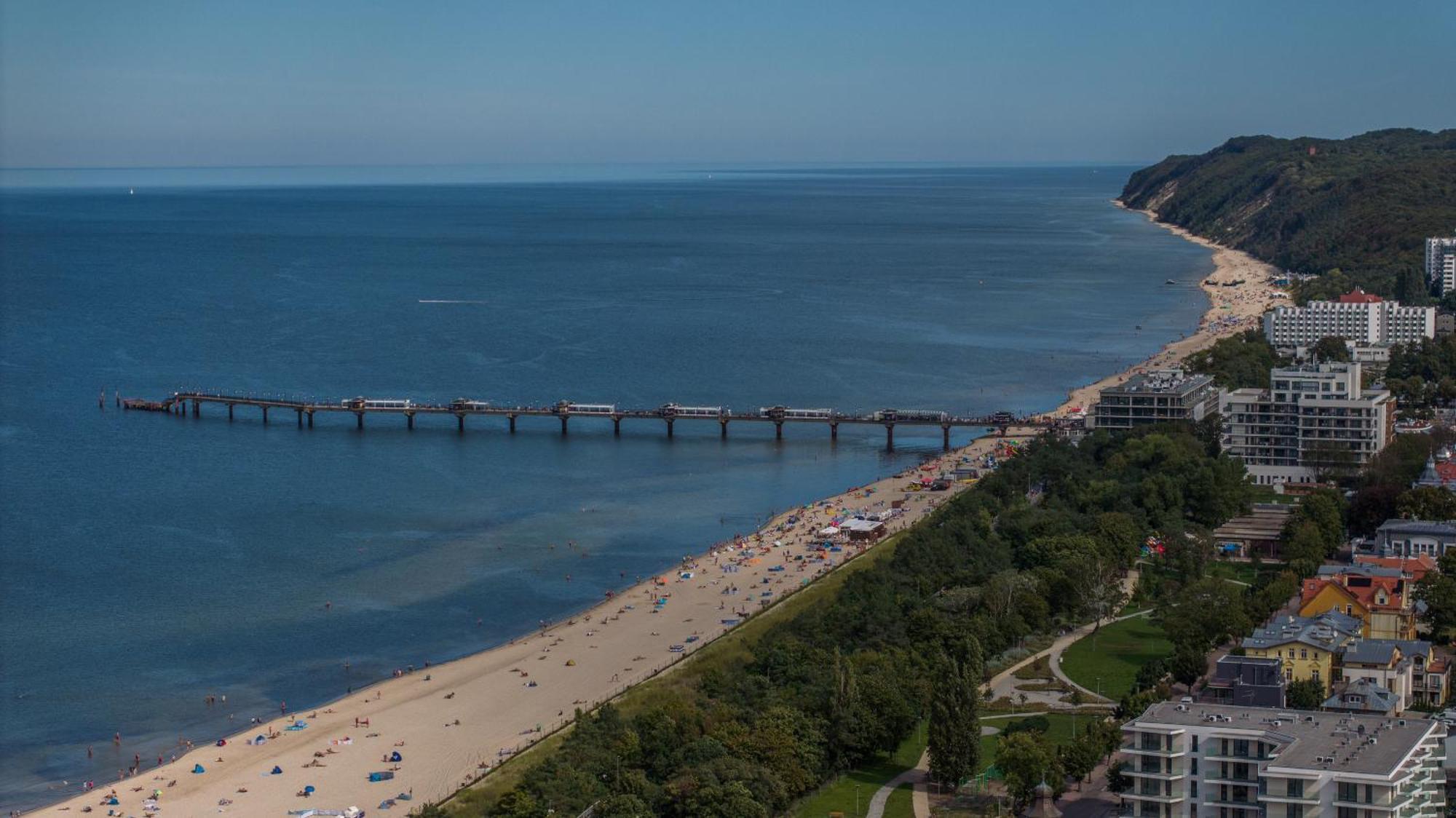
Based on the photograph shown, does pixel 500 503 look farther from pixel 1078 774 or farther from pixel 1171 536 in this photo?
pixel 1078 774

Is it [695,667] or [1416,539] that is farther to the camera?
[1416,539]

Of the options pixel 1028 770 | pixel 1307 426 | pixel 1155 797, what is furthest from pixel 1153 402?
pixel 1155 797

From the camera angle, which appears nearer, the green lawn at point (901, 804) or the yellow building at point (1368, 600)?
the green lawn at point (901, 804)

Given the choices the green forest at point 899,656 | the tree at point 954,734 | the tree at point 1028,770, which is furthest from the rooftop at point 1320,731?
the tree at point 954,734

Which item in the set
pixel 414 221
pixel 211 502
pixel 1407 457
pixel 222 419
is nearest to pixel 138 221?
pixel 414 221

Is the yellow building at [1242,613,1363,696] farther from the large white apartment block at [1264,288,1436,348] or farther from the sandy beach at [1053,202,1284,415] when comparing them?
the large white apartment block at [1264,288,1436,348]

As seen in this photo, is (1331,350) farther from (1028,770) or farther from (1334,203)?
(1334,203)

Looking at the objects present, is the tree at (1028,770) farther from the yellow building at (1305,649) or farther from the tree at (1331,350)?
the tree at (1331,350)
